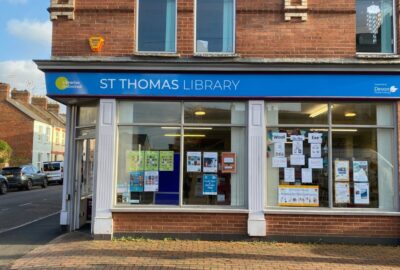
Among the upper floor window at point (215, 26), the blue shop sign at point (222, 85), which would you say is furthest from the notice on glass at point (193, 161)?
the upper floor window at point (215, 26)

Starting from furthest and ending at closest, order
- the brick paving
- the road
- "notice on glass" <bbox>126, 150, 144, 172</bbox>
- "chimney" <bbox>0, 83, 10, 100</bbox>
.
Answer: "chimney" <bbox>0, 83, 10, 100</bbox>, "notice on glass" <bbox>126, 150, 144, 172</bbox>, the road, the brick paving

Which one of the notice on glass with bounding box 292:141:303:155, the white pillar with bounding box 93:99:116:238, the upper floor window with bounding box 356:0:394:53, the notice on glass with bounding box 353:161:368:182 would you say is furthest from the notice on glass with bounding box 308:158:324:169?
the white pillar with bounding box 93:99:116:238

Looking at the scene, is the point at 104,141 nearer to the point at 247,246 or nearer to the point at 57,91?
the point at 57,91

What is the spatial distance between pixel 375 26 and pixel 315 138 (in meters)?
2.86

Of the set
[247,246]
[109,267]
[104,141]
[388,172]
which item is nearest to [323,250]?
[247,246]

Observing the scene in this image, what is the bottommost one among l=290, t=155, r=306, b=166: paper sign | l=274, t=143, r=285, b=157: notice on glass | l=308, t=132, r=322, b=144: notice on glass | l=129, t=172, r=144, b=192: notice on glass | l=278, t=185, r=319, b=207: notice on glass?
l=278, t=185, r=319, b=207: notice on glass

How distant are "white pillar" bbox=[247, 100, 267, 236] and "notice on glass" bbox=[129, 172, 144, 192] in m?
2.37

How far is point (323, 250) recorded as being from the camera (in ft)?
29.9

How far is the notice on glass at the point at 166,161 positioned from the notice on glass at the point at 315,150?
3.05 metres

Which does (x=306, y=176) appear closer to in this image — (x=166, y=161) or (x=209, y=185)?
(x=209, y=185)

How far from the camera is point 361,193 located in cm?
1010

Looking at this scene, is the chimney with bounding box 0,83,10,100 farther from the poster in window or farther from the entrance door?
the poster in window

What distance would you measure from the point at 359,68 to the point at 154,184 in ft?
16.5

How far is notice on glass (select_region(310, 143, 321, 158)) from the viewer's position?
10.1m
